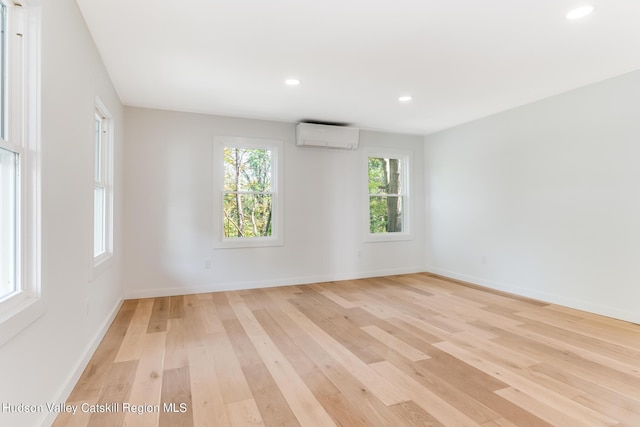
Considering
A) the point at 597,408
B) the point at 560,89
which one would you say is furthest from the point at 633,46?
the point at 597,408

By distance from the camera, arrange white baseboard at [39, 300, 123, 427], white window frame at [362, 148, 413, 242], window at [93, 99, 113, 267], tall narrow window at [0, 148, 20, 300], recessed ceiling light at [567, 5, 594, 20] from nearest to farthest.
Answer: tall narrow window at [0, 148, 20, 300], white baseboard at [39, 300, 123, 427], recessed ceiling light at [567, 5, 594, 20], window at [93, 99, 113, 267], white window frame at [362, 148, 413, 242]

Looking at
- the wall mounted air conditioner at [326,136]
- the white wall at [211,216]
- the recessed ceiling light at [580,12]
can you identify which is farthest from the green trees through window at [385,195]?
the recessed ceiling light at [580,12]

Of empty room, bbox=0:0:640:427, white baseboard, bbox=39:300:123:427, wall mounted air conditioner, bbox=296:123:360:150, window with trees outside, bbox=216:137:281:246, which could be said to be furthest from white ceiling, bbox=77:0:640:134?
white baseboard, bbox=39:300:123:427

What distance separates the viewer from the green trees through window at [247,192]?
182 inches

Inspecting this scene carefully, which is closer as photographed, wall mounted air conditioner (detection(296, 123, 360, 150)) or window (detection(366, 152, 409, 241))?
wall mounted air conditioner (detection(296, 123, 360, 150))

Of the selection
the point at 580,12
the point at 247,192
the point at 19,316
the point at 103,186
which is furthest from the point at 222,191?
the point at 580,12

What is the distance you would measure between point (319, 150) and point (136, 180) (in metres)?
2.56

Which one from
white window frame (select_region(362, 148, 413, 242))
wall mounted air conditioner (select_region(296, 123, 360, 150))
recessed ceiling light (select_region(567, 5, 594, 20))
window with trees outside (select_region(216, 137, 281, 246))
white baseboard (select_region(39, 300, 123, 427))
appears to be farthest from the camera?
white window frame (select_region(362, 148, 413, 242))

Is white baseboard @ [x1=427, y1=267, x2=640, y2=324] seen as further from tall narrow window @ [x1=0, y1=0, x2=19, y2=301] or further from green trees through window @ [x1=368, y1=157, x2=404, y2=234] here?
tall narrow window @ [x1=0, y1=0, x2=19, y2=301]

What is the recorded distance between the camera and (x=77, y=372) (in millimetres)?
2119

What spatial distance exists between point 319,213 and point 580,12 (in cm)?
363

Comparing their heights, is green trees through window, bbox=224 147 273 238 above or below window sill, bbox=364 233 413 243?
above

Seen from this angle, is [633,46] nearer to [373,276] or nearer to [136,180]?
[373,276]

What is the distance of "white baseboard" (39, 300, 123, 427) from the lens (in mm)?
1670
